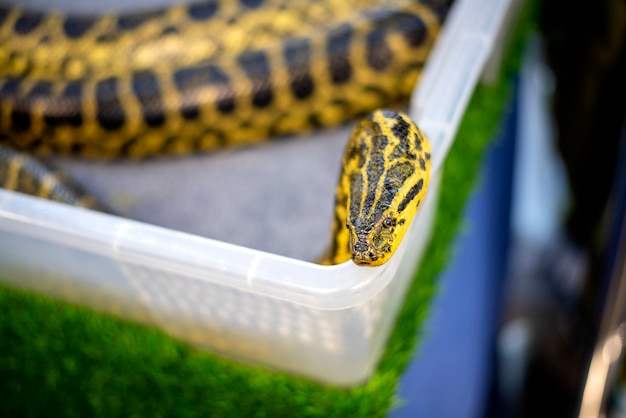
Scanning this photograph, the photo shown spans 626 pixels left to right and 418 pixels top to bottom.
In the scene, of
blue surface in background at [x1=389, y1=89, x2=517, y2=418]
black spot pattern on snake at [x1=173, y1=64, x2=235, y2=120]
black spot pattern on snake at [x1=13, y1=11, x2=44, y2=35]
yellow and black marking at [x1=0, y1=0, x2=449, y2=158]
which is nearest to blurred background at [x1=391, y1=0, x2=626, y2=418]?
blue surface in background at [x1=389, y1=89, x2=517, y2=418]

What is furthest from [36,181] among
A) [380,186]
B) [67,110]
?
[380,186]

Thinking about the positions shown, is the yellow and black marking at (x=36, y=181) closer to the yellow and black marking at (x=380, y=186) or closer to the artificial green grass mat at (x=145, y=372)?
the artificial green grass mat at (x=145, y=372)

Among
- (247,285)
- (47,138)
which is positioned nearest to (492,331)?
(247,285)

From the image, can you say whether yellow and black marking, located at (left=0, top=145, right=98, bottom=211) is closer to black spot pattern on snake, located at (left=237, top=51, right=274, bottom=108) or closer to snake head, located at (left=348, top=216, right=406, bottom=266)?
black spot pattern on snake, located at (left=237, top=51, right=274, bottom=108)

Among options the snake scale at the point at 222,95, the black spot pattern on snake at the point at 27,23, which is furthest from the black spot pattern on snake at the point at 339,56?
A: the black spot pattern on snake at the point at 27,23

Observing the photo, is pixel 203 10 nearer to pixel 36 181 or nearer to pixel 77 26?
pixel 77 26

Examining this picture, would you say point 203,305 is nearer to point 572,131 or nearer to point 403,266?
point 403,266
